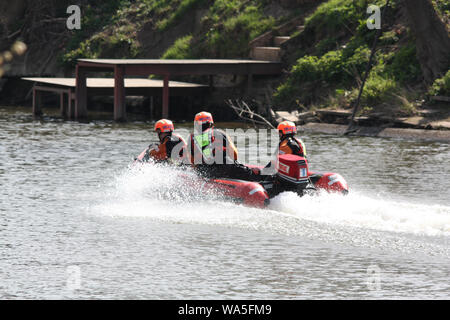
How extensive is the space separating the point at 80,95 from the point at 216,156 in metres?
16.9

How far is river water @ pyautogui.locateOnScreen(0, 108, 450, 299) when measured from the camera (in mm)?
9406

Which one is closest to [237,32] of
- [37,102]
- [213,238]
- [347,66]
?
[347,66]

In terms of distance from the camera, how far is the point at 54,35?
1751 inches

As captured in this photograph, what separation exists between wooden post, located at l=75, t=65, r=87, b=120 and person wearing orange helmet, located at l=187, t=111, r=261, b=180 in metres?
16.4

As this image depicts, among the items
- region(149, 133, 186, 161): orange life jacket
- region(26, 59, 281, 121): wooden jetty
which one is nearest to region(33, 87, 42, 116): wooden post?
region(26, 59, 281, 121): wooden jetty

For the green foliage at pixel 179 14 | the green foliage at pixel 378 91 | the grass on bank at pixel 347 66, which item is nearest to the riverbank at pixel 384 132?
the grass on bank at pixel 347 66

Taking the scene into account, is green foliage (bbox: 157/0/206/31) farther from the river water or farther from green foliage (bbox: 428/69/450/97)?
the river water

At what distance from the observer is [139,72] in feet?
97.7

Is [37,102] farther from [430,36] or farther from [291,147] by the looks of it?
[291,147]

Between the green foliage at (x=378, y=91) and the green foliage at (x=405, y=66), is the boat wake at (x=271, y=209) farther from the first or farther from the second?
the green foliage at (x=405, y=66)

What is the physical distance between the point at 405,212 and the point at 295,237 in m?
2.09
